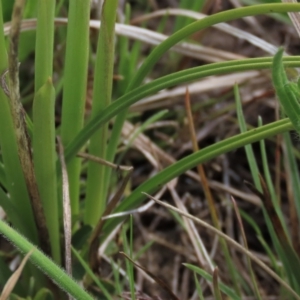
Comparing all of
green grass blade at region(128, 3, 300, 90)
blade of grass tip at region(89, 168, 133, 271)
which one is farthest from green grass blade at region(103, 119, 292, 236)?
green grass blade at region(128, 3, 300, 90)

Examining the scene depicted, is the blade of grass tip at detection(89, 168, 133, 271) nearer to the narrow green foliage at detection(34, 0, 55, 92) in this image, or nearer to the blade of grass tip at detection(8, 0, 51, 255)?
the blade of grass tip at detection(8, 0, 51, 255)

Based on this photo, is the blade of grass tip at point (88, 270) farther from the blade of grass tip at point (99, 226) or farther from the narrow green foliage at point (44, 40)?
the narrow green foliage at point (44, 40)

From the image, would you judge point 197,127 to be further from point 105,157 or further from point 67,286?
point 67,286

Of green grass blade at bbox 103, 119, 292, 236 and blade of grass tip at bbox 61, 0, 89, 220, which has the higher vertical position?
blade of grass tip at bbox 61, 0, 89, 220

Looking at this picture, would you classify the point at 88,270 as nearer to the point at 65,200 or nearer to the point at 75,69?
the point at 65,200

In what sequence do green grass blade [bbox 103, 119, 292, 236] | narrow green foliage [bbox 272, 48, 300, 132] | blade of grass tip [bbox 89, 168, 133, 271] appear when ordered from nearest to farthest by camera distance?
narrow green foliage [bbox 272, 48, 300, 132], green grass blade [bbox 103, 119, 292, 236], blade of grass tip [bbox 89, 168, 133, 271]

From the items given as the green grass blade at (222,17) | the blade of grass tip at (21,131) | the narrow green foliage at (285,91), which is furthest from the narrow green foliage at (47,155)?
the narrow green foliage at (285,91)

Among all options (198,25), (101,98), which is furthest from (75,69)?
(198,25)
